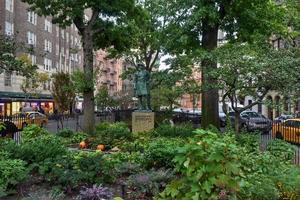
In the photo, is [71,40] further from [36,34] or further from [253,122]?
[253,122]

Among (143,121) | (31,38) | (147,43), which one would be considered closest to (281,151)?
(143,121)

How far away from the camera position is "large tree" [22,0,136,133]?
24469 mm

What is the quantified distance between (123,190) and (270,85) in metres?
10.3

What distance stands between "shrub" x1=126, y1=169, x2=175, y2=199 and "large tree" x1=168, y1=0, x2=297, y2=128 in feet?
47.8

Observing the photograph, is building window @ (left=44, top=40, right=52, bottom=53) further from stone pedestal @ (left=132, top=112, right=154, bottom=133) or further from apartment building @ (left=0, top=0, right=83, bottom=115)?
stone pedestal @ (left=132, top=112, right=154, bottom=133)

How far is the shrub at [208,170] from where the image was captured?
5082 mm

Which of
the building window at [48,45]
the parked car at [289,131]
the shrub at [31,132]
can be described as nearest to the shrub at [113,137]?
the shrub at [31,132]

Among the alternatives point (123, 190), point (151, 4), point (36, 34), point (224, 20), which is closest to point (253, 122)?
point (224, 20)

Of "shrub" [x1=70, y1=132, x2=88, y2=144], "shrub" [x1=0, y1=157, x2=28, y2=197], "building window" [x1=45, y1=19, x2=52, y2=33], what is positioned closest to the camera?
"shrub" [x1=0, y1=157, x2=28, y2=197]

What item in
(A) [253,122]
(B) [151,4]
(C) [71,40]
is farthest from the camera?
(C) [71,40]

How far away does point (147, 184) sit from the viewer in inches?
327

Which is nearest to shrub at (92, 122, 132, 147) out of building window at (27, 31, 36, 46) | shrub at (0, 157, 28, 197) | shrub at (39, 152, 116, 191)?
shrub at (39, 152, 116, 191)

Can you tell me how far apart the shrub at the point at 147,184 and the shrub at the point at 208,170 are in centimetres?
295

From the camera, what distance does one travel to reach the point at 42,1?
25031mm
